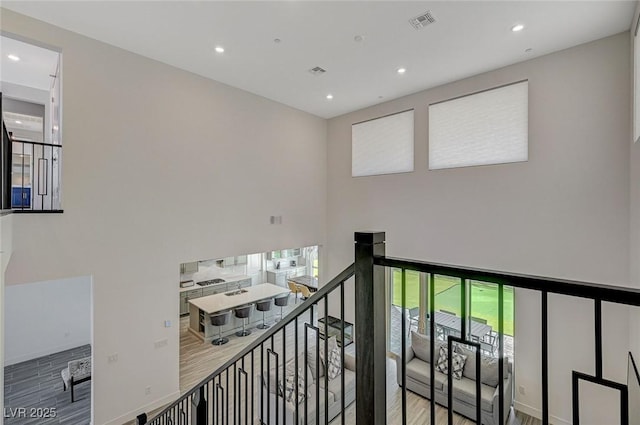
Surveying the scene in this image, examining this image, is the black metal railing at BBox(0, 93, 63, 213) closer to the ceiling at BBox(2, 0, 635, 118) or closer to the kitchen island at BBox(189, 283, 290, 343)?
the ceiling at BBox(2, 0, 635, 118)

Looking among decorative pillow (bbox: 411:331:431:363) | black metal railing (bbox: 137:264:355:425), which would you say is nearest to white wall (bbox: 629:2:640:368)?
decorative pillow (bbox: 411:331:431:363)

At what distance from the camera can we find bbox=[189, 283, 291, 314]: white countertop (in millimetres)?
7531

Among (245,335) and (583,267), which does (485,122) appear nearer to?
(583,267)

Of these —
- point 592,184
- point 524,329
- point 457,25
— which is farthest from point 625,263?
point 457,25

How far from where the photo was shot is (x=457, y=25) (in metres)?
3.86

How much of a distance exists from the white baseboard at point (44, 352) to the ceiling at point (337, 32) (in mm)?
6968

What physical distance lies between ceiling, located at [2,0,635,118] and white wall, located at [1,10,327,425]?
49 centimetres

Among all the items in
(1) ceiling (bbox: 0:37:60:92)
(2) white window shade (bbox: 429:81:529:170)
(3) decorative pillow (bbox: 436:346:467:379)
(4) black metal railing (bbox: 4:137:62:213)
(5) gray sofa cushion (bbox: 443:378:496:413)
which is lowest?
(5) gray sofa cushion (bbox: 443:378:496:413)

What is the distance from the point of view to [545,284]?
34.0 inches

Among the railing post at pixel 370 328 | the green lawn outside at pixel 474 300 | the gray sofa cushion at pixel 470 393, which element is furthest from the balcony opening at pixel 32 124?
the gray sofa cushion at pixel 470 393

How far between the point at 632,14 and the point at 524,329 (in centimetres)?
464

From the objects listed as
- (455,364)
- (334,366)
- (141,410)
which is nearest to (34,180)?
(141,410)

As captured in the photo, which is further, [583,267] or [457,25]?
[583,267]

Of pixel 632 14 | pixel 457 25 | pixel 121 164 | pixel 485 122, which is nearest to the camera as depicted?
pixel 632 14
